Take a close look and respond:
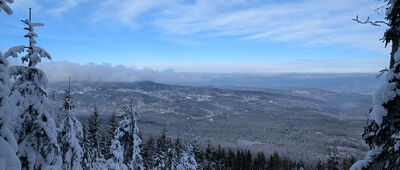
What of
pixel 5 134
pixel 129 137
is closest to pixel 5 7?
pixel 5 134

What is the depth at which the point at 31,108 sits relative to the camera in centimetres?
691

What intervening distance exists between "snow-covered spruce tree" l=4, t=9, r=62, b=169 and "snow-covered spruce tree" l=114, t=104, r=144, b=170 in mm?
9778

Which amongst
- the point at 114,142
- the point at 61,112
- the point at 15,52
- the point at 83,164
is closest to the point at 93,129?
the point at 114,142

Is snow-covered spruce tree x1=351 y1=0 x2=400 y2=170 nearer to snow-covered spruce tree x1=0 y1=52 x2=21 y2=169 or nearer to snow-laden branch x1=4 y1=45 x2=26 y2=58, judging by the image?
snow-covered spruce tree x1=0 y1=52 x2=21 y2=169

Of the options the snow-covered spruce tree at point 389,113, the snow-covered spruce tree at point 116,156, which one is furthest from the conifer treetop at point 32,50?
the snow-covered spruce tree at point 116,156

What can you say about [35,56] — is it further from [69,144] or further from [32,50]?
[69,144]

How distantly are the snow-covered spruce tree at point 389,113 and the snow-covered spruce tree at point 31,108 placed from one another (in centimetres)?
945

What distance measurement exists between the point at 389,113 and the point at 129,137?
15.7 meters

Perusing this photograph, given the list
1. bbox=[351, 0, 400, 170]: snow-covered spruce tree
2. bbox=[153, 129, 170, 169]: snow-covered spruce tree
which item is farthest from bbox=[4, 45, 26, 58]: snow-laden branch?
bbox=[153, 129, 170, 169]: snow-covered spruce tree

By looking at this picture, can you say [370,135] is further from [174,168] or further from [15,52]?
[174,168]

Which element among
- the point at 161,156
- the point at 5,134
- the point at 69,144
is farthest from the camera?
the point at 161,156

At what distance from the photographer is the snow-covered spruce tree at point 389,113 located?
611 centimetres

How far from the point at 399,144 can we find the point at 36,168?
10.2 m

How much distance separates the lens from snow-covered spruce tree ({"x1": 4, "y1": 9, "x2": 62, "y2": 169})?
676cm
